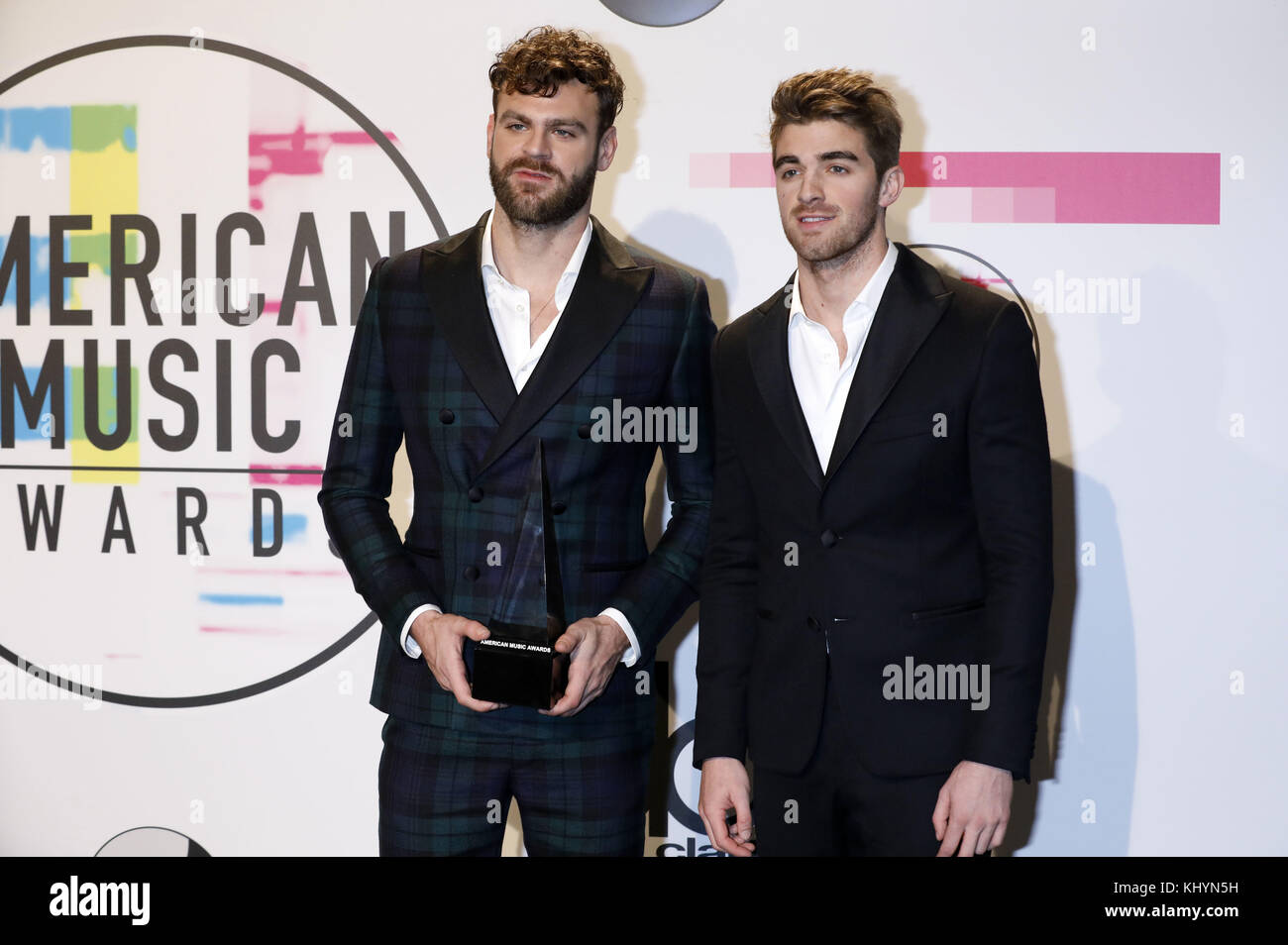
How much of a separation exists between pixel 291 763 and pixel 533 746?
1476 millimetres

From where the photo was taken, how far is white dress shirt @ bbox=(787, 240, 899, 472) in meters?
2.11

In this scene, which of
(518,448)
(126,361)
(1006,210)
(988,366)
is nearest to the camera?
(988,366)

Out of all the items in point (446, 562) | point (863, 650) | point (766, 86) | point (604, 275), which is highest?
point (766, 86)

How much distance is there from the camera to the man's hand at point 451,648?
209 centimetres

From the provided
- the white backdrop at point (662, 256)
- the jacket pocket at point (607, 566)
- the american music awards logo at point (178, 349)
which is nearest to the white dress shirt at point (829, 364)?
the jacket pocket at point (607, 566)

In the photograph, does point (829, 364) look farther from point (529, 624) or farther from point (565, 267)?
point (529, 624)

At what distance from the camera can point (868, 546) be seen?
2029 mm

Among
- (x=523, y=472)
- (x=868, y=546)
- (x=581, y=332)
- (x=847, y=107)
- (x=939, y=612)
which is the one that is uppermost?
(x=847, y=107)

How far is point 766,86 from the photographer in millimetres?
3109

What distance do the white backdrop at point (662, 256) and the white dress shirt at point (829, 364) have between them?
3.39 feet

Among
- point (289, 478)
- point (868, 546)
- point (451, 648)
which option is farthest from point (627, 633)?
point (289, 478)

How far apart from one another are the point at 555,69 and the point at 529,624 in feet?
3.66
